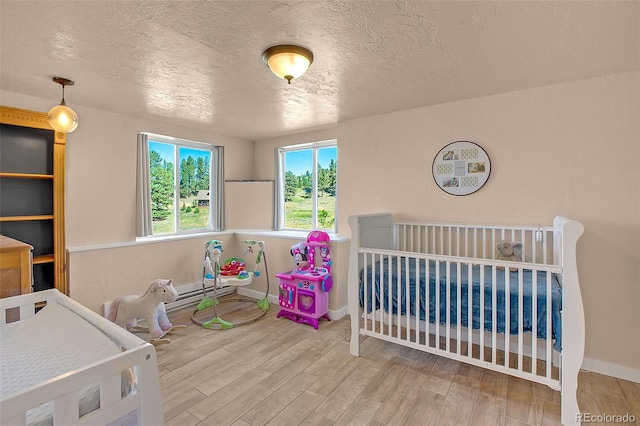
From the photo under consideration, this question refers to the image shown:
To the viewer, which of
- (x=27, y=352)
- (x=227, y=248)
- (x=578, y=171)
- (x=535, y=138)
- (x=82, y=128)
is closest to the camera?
(x=27, y=352)

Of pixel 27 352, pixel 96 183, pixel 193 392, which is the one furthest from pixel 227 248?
pixel 27 352

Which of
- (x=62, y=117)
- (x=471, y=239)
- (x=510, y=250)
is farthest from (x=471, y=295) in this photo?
(x=62, y=117)

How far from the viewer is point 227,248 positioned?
13.9ft

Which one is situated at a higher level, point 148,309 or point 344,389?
point 148,309

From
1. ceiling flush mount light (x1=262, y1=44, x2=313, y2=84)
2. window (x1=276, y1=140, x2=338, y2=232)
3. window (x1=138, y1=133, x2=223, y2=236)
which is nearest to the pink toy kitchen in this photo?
window (x1=276, y1=140, x2=338, y2=232)

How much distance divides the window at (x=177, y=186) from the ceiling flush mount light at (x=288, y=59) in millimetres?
2307

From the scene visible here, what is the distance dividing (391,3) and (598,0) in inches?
39.0

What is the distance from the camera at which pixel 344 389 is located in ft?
6.75

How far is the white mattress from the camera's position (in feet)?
3.21

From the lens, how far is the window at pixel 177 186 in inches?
134

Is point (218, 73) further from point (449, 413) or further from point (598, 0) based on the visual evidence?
point (449, 413)

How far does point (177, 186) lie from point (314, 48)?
2877 millimetres

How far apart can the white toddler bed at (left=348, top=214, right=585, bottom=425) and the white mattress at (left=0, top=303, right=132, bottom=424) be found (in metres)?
1.80

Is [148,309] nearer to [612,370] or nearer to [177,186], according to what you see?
[177,186]
